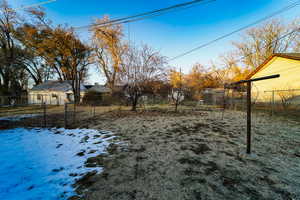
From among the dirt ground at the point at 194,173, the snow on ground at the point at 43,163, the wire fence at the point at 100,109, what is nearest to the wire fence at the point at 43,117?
the wire fence at the point at 100,109

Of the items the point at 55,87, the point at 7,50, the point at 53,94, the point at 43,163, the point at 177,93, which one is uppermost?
the point at 7,50

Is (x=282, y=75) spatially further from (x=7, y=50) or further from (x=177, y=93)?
(x=7, y=50)

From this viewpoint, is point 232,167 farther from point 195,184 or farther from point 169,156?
point 169,156

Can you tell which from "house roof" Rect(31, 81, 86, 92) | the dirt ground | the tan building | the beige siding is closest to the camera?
the dirt ground

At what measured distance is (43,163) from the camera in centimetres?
248

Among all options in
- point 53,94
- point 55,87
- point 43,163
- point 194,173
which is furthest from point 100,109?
point 55,87

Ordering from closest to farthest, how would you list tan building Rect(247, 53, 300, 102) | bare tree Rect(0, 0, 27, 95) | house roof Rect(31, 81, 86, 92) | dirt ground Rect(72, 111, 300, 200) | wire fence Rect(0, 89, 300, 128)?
dirt ground Rect(72, 111, 300, 200)
wire fence Rect(0, 89, 300, 128)
tan building Rect(247, 53, 300, 102)
bare tree Rect(0, 0, 27, 95)
house roof Rect(31, 81, 86, 92)

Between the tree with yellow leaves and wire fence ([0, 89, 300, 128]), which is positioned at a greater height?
the tree with yellow leaves

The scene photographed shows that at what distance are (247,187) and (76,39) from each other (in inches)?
860

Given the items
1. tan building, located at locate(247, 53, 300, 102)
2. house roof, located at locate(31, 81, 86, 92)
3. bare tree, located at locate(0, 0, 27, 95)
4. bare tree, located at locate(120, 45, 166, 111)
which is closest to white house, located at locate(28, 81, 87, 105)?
house roof, located at locate(31, 81, 86, 92)

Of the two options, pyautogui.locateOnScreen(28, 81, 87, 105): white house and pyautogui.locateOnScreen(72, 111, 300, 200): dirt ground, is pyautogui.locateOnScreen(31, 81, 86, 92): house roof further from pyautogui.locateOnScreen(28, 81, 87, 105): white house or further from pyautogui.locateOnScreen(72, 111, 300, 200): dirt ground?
pyautogui.locateOnScreen(72, 111, 300, 200): dirt ground

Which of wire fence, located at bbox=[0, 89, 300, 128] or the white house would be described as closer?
wire fence, located at bbox=[0, 89, 300, 128]

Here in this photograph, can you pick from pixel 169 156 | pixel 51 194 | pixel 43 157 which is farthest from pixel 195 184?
pixel 43 157

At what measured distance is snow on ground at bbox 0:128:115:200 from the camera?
1.71 m
